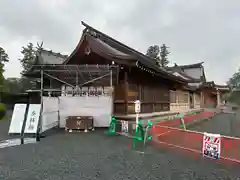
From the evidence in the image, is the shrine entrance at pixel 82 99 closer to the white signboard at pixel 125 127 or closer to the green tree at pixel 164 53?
the white signboard at pixel 125 127

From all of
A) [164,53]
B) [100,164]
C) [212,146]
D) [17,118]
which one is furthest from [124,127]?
[164,53]

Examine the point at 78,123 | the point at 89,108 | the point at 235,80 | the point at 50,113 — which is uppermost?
the point at 235,80

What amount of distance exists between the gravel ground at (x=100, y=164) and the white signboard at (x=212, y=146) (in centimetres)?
29

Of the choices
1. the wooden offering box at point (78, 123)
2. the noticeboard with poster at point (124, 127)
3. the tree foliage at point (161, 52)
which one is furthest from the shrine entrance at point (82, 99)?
the tree foliage at point (161, 52)

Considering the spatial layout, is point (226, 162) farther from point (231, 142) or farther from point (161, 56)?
point (161, 56)

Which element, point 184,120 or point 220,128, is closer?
point 184,120

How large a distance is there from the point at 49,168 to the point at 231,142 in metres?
4.18

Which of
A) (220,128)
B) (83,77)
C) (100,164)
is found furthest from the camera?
(220,128)

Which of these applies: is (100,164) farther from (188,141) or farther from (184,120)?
(184,120)

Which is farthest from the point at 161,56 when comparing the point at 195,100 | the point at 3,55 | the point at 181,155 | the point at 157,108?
the point at 181,155

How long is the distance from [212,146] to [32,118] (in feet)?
21.0

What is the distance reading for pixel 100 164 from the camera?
4.43 meters

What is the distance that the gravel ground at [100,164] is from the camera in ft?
12.4

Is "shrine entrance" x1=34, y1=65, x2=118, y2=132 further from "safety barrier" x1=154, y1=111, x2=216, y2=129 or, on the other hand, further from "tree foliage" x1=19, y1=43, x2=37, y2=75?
"tree foliage" x1=19, y1=43, x2=37, y2=75
